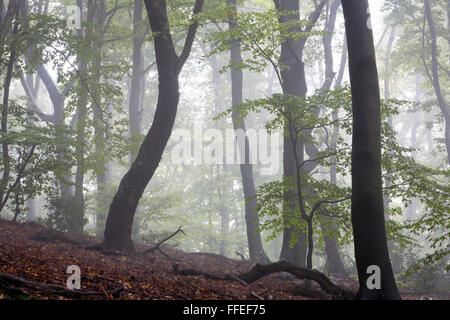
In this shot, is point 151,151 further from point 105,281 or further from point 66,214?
point 66,214

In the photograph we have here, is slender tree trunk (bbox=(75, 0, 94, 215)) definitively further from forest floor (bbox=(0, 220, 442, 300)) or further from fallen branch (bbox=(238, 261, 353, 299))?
fallen branch (bbox=(238, 261, 353, 299))

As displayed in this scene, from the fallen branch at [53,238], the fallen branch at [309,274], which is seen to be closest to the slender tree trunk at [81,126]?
the fallen branch at [53,238]

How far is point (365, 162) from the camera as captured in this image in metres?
5.03

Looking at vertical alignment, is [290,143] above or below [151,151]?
above

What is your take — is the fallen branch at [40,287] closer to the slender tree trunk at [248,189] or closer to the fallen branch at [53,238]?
the fallen branch at [53,238]

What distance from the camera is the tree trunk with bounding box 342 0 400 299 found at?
16.0ft

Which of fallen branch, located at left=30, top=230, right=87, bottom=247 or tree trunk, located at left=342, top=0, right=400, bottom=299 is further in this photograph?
fallen branch, located at left=30, top=230, right=87, bottom=247

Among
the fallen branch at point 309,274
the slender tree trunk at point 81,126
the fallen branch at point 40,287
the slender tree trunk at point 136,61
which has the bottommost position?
the fallen branch at point 309,274

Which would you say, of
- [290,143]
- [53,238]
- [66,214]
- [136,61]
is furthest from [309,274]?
[136,61]

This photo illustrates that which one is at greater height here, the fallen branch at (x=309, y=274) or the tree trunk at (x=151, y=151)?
the tree trunk at (x=151, y=151)

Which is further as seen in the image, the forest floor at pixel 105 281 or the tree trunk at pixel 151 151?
the tree trunk at pixel 151 151

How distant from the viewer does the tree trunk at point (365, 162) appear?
488cm

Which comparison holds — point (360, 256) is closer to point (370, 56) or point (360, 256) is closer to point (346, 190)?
point (346, 190)

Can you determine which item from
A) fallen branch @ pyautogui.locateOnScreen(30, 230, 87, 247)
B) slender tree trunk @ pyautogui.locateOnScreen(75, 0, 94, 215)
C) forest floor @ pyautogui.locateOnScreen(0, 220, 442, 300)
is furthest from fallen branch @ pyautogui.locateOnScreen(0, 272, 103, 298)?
slender tree trunk @ pyautogui.locateOnScreen(75, 0, 94, 215)
